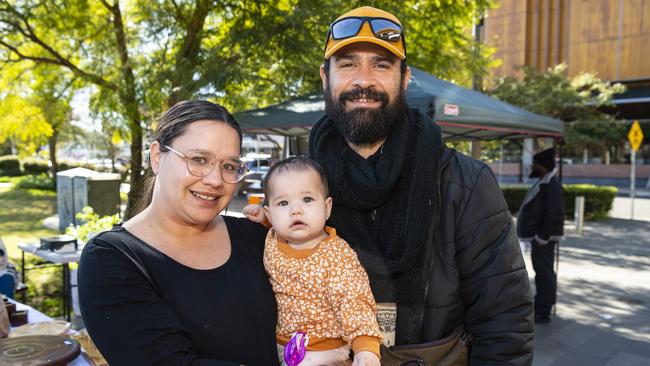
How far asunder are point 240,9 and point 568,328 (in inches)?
265

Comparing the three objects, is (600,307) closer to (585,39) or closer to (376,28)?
(376,28)

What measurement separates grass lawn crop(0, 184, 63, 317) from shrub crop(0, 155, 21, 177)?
10.5 m

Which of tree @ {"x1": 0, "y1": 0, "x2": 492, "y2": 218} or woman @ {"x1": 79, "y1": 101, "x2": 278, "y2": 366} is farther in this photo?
tree @ {"x1": 0, "y1": 0, "x2": 492, "y2": 218}

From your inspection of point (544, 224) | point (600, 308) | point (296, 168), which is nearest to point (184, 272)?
point (296, 168)

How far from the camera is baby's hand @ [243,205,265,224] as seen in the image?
206cm

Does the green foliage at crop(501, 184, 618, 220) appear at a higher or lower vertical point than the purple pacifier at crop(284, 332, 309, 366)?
lower

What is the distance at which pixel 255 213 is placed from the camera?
2092 millimetres

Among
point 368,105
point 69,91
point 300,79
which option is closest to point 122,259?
point 368,105

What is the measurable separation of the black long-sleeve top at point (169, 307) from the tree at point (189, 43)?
506 centimetres

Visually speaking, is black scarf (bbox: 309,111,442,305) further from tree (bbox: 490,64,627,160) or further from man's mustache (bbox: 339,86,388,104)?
tree (bbox: 490,64,627,160)

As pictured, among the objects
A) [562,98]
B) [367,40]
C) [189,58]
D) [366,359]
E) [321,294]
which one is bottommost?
[366,359]

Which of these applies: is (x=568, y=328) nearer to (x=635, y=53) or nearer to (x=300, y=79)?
(x=300, y=79)

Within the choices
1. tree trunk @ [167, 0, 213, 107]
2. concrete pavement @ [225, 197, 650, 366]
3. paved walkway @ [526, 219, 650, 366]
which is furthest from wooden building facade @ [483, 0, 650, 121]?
tree trunk @ [167, 0, 213, 107]

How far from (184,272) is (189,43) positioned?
730 cm
